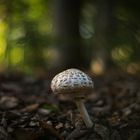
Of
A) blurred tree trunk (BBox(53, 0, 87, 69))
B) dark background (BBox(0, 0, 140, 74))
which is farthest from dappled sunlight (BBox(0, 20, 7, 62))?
blurred tree trunk (BBox(53, 0, 87, 69))

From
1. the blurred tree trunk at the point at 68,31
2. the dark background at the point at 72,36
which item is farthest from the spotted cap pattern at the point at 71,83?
the blurred tree trunk at the point at 68,31

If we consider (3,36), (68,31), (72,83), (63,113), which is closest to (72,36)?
(68,31)

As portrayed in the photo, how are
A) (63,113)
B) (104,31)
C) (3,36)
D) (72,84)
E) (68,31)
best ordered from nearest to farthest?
(72,84) < (63,113) < (104,31) < (68,31) < (3,36)

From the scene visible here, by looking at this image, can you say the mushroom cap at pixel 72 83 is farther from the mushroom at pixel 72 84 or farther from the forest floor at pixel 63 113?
the forest floor at pixel 63 113

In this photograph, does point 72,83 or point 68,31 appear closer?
point 72,83

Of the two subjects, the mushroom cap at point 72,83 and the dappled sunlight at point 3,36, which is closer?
the mushroom cap at point 72,83

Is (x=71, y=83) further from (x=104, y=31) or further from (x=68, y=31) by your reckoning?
(x=68, y=31)
